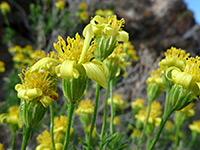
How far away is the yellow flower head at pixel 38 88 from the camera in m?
0.80

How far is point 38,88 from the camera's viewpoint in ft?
2.73

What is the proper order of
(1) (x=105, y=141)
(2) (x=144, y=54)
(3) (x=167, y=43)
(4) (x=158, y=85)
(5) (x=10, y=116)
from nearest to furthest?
(1) (x=105, y=141)
(4) (x=158, y=85)
(5) (x=10, y=116)
(2) (x=144, y=54)
(3) (x=167, y=43)

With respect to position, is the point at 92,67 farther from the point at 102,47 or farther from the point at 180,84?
the point at 180,84

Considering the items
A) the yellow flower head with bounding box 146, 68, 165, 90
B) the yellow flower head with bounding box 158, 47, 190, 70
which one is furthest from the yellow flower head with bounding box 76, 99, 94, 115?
the yellow flower head with bounding box 158, 47, 190, 70

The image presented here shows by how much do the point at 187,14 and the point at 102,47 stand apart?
19.7 feet

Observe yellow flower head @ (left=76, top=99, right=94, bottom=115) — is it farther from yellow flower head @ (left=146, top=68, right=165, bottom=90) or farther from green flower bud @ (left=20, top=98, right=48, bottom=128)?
green flower bud @ (left=20, top=98, right=48, bottom=128)

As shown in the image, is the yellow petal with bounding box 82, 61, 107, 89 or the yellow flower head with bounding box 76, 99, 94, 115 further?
the yellow flower head with bounding box 76, 99, 94, 115

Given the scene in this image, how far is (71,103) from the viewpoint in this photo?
79 cm

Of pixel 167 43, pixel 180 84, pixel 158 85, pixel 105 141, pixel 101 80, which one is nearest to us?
pixel 101 80

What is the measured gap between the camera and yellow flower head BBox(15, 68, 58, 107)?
802 millimetres

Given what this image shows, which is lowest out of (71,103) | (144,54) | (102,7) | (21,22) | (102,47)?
(71,103)

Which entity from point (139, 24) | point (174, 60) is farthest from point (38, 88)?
point (139, 24)

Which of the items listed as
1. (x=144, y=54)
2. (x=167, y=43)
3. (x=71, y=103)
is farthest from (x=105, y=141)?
(x=167, y=43)

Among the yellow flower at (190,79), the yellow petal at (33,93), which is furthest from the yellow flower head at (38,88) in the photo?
the yellow flower at (190,79)
